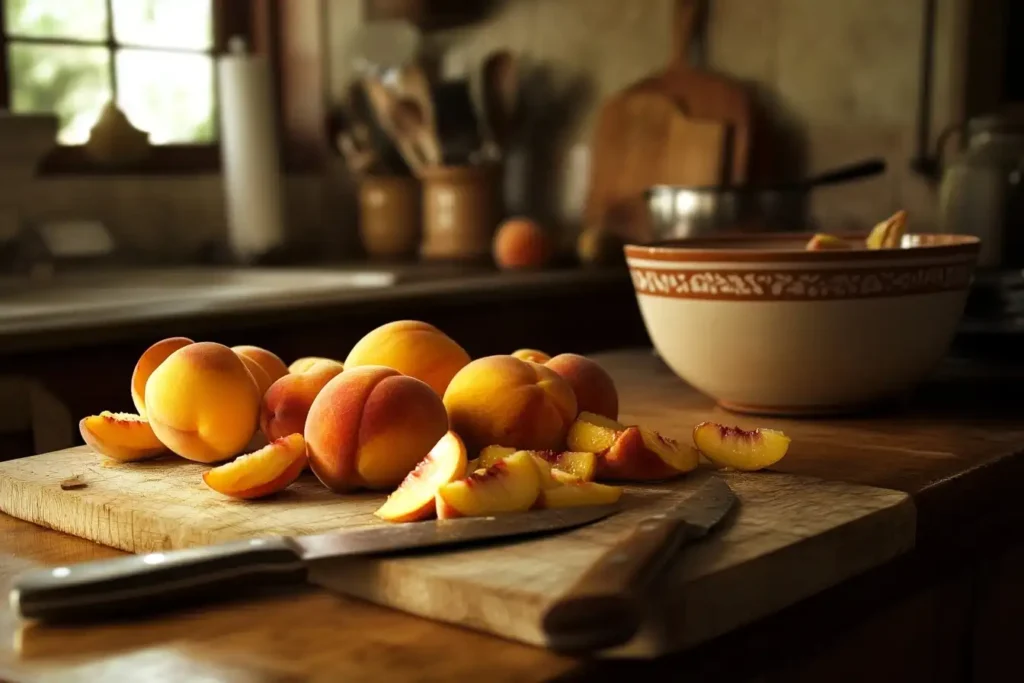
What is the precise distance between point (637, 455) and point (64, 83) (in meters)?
2.20

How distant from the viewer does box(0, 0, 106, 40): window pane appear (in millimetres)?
2486

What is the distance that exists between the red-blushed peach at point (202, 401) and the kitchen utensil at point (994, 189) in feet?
4.78

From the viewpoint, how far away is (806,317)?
0.94 m

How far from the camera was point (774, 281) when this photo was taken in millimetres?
934

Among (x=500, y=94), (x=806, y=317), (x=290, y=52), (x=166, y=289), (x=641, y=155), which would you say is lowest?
(x=166, y=289)

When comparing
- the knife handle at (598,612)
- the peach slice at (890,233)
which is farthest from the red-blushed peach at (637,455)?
the peach slice at (890,233)

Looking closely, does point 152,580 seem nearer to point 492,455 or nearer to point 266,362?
point 492,455

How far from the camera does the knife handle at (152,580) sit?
1.78ft

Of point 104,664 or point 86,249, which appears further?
point 86,249

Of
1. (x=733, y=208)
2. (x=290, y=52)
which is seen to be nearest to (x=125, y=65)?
(x=290, y=52)

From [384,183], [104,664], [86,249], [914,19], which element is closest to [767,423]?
[104,664]

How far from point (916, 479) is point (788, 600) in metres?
0.21

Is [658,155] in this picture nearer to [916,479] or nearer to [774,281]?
[774,281]

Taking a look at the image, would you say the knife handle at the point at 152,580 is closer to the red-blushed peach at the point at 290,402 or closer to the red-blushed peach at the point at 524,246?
the red-blushed peach at the point at 290,402
